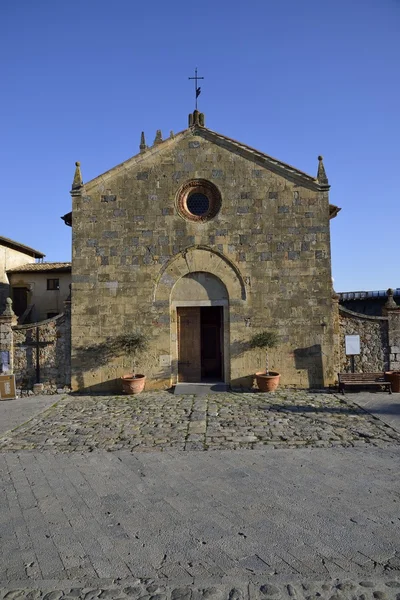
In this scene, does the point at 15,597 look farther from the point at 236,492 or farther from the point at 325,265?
the point at 325,265

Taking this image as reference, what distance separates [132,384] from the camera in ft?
42.5

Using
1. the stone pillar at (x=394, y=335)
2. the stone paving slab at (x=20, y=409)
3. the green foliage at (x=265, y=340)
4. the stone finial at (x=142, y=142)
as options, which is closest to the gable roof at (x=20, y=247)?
the stone finial at (x=142, y=142)

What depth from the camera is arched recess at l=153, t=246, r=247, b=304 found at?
45.0 ft

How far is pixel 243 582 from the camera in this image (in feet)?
12.8

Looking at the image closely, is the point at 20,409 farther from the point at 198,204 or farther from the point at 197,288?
the point at 198,204

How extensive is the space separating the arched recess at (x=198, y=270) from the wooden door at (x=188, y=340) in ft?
3.04

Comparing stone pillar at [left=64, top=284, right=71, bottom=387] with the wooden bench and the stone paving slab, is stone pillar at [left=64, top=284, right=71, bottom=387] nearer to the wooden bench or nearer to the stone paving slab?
the stone paving slab

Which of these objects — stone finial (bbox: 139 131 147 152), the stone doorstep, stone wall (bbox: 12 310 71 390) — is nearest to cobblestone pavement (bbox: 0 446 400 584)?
the stone doorstep

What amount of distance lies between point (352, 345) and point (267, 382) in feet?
11.2

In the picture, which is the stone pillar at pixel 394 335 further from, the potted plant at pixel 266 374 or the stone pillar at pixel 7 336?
the stone pillar at pixel 7 336

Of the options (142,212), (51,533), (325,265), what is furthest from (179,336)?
(51,533)

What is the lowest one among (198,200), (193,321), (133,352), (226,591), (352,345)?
(226,591)

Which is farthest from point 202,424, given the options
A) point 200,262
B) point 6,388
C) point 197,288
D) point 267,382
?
point 6,388

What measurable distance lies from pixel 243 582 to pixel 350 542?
144 centimetres
